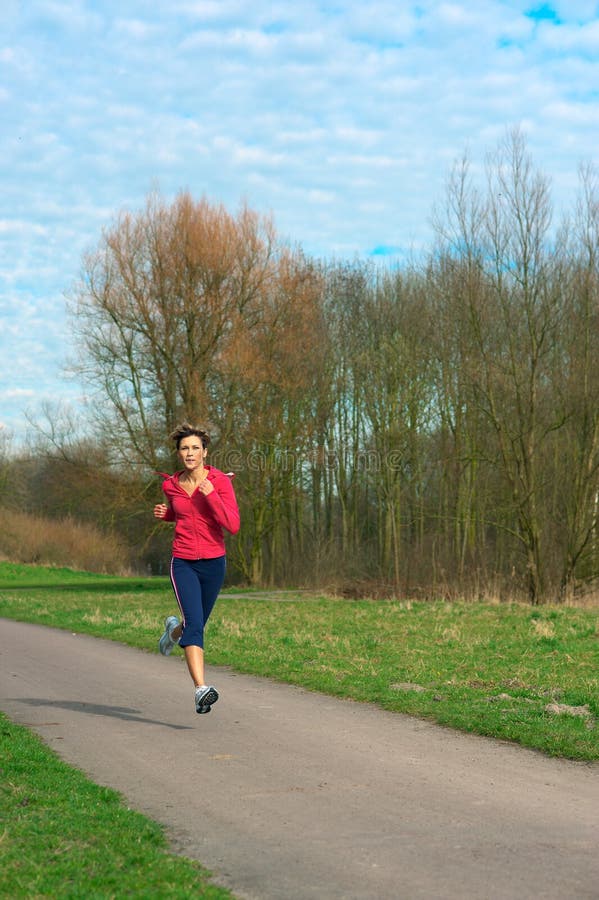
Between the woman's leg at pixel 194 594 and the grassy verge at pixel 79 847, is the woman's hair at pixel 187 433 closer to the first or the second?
the woman's leg at pixel 194 594

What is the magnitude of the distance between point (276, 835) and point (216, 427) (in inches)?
1095

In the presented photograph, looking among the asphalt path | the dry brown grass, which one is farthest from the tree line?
the asphalt path

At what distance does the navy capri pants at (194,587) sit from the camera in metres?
8.17

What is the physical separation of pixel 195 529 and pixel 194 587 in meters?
0.48

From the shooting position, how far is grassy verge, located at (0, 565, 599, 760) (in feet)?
26.9

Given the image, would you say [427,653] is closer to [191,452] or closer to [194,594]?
[194,594]

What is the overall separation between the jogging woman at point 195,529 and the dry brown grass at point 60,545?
3740 centimetres

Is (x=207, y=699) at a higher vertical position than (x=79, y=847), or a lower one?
higher

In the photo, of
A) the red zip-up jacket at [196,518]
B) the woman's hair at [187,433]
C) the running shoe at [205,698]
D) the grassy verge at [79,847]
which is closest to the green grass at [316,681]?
the grassy verge at [79,847]

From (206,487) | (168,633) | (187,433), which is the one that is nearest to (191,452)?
(187,433)

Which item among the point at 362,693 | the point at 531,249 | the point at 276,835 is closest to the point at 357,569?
the point at 531,249

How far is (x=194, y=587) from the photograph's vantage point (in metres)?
8.23

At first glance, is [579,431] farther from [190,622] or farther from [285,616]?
[190,622]

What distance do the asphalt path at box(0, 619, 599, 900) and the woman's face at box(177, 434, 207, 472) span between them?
6.98 ft
